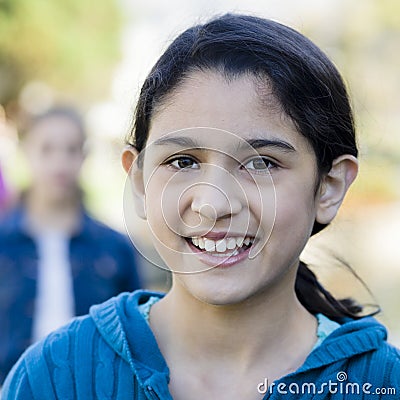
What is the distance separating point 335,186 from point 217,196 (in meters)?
0.43

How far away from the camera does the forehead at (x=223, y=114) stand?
1.88 metres

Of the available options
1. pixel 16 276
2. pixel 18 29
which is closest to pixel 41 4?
pixel 18 29

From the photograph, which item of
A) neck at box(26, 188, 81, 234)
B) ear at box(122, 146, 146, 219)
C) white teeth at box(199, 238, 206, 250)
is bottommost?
white teeth at box(199, 238, 206, 250)

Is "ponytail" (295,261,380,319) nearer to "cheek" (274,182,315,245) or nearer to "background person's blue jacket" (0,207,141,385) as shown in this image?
"cheek" (274,182,315,245)

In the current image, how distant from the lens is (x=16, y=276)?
4.43m

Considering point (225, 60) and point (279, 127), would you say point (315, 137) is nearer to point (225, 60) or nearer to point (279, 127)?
point (279, 127)

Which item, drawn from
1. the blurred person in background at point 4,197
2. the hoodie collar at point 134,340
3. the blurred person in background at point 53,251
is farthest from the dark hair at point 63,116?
the hoodie collar at point 134,340

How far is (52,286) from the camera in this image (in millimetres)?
4445

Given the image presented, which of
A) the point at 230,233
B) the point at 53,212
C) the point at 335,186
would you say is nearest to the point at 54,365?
the point at 230,233

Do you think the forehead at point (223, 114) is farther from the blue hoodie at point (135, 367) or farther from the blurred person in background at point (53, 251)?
the blurred person in background at point (53, 251)

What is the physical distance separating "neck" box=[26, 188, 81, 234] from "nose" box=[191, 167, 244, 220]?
2.86m

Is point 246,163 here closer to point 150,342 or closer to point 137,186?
point 137,186

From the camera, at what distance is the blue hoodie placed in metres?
2.00

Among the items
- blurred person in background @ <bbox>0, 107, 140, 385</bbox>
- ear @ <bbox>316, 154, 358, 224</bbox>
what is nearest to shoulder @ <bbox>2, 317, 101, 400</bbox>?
ear @ <bbox>316, 154, 358, 224</bbox>
